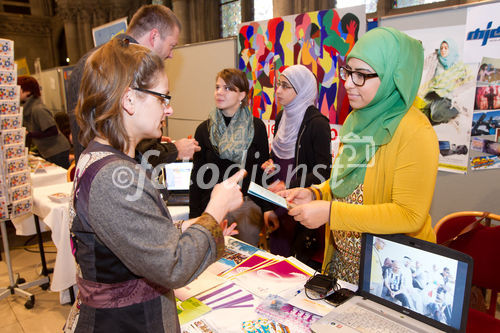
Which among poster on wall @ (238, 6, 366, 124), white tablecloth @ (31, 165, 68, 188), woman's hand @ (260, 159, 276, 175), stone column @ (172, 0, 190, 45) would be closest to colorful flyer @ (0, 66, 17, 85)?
white tablecloth @ (31, 165, 68, 188)

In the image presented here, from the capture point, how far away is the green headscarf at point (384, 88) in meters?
1.25

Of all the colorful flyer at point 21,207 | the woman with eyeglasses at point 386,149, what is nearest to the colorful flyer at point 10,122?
the colorful flyer at point 21,207

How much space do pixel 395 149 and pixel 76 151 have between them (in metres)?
1.52

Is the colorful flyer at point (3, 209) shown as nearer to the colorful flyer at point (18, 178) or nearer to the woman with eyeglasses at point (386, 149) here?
the colorful flyer at point (18, 178)

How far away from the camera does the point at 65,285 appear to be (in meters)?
2.64

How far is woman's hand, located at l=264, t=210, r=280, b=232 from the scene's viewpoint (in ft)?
8.84

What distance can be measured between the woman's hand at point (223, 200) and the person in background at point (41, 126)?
14.5ft

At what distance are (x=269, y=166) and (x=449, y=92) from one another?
1398mm

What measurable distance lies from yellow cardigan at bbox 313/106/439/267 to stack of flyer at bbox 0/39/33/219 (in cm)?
274

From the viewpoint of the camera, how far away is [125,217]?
0.77 m

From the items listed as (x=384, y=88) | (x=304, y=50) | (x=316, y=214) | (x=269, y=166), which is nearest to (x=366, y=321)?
(x=316, y=214)

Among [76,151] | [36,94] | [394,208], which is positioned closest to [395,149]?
[394,208]

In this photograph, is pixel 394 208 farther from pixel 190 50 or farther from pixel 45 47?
pixel 45 47

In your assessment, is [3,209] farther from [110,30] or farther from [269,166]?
[110,30]
